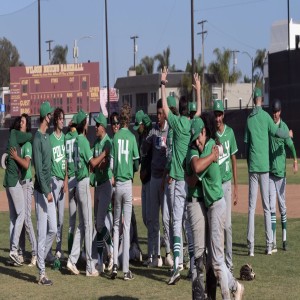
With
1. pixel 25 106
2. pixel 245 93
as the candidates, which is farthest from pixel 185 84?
pixel 25 106

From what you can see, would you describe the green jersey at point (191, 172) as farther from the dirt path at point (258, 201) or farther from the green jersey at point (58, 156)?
the dirt path at point (258, 201)

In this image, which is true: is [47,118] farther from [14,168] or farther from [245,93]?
[245,93]

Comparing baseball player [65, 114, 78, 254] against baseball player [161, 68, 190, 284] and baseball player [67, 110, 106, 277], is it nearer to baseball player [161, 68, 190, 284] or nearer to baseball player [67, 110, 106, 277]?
baseball player [67, 110, 106, 277]

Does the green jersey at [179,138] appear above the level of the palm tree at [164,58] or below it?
below

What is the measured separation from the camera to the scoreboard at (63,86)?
60344 mm

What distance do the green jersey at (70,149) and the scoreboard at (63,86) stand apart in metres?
48.6

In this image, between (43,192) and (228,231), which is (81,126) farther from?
(228,231)

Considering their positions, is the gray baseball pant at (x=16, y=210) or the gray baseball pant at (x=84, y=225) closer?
the gray baseball pant at (x=84, y=225)

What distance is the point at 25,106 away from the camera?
62250 mm

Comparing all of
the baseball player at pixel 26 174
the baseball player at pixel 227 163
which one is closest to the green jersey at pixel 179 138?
the baseball player at pixel 227 163

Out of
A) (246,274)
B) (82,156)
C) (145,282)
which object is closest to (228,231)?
(246,274)

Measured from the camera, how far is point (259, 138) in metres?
12.0

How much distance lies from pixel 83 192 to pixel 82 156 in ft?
1.51

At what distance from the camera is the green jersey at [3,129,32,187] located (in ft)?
37.1
